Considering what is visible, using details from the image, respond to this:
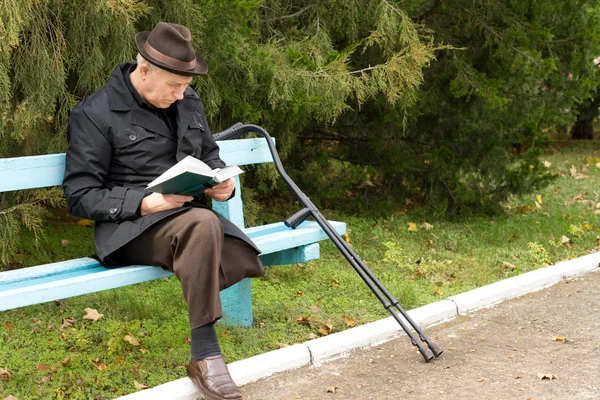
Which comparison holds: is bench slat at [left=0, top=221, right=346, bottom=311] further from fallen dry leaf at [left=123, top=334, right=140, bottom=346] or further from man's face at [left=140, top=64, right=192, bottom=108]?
man's face at [left=140, top=64, right=192, bottom=108]

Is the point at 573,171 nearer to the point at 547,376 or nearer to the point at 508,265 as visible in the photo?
the point at 508,265

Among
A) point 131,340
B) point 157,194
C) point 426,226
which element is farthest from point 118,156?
point 426,226

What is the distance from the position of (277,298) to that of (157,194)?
62.9 inches

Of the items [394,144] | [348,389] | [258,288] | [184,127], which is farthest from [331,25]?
[348,389]

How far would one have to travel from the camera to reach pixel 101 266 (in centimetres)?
369

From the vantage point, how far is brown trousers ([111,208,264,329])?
3.39 m

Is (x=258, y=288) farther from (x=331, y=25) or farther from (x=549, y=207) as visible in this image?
(x=549, y=207)

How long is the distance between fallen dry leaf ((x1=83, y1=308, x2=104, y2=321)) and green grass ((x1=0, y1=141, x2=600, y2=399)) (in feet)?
0.12

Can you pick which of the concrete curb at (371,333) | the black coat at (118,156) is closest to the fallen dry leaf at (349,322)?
the concrete curb at (371,333)

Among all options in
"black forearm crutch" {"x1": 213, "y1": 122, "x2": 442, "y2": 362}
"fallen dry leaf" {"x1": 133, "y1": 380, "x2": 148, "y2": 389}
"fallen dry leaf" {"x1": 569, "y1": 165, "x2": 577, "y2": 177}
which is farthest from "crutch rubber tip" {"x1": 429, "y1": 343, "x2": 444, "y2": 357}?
"fallen dry leaf" {"x1": 569, "y1": 165, "x2": 577, "y2": 177}

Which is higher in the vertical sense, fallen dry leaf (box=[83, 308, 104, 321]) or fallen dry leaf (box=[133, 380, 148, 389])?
fallen dry leaf (box=[133, 380, 148, 389])

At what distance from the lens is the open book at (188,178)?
3.29 meters

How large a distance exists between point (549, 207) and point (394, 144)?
1946mm

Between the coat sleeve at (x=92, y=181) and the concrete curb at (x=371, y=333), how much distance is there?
82 centimetres
